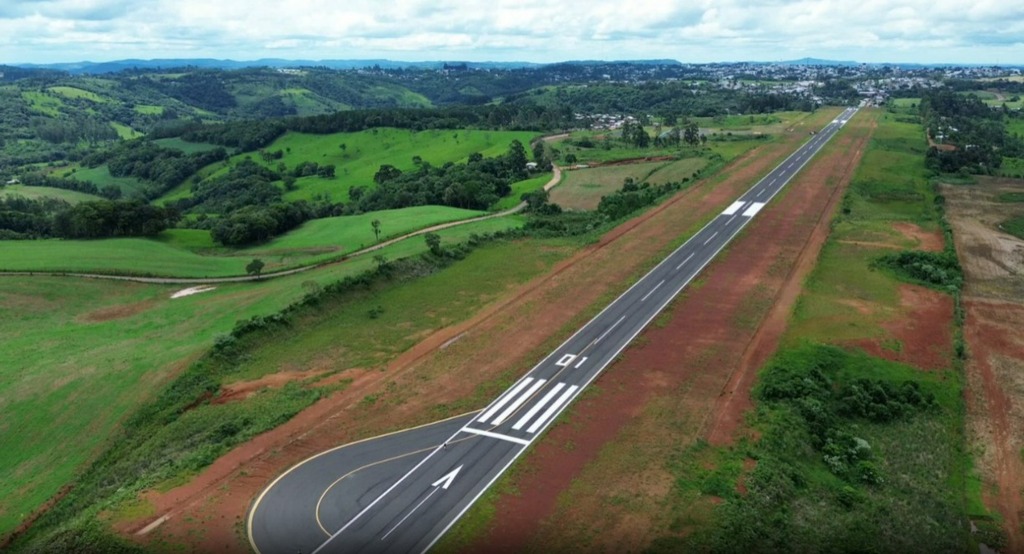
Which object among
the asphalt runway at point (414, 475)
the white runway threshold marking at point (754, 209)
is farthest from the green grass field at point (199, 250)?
the asphalt runway at point (414, 475)

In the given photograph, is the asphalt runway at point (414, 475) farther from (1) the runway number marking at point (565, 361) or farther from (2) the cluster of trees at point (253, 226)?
(2) the cluster of trees at point (253, 226)

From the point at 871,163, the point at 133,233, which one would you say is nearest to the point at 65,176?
the point at 133,233

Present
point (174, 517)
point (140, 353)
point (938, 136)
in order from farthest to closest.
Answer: point (938, 136) → point (140, 353) → point (174, 517)

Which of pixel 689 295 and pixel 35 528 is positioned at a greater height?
pixel 689 295

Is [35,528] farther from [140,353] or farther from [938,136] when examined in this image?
[938,136]

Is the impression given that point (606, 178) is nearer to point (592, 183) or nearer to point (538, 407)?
point (592, 183)

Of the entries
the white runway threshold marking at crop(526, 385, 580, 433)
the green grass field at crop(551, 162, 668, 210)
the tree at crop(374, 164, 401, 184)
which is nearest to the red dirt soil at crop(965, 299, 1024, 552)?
the white runway threshold marking at crop(526, 385, 580, 433)
